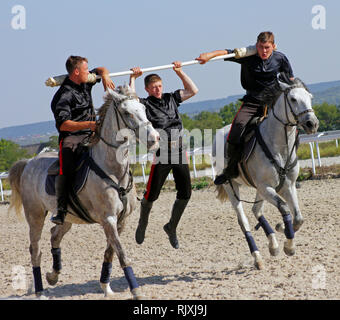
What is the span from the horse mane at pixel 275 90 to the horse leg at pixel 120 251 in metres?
2.74

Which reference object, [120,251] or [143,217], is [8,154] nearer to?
[143,217]

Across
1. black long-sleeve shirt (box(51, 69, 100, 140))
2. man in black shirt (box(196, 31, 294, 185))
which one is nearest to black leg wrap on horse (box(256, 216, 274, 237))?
man in black shirt (box(196, 31, 294, 185))

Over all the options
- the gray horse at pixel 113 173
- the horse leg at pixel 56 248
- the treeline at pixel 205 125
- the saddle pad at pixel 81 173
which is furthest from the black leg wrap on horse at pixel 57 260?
the treeline at pixel 205 125

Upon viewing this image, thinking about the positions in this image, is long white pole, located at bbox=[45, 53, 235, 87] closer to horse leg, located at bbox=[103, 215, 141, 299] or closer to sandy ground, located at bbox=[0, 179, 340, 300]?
horse leg, located at bbox=[103, 215, 141, 299]

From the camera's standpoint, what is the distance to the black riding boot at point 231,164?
780 cm

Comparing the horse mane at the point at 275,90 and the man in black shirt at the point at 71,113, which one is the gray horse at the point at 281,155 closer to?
the horse mane at the point at 275,90

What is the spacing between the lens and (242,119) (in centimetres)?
782

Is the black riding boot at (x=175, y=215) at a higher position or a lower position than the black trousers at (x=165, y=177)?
lower

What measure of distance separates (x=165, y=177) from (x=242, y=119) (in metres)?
1.35

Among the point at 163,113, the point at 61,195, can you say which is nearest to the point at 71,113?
the point at 61,195

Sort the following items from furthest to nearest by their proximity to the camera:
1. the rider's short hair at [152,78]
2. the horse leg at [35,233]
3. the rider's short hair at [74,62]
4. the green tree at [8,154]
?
the green tree at [8,154] → the rider's short hair at [152,78] → the horse leg at [35,233] → the rider's short hair at [74,62]

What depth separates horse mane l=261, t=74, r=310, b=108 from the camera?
7117 millimetres

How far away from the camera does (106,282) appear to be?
6.71m
